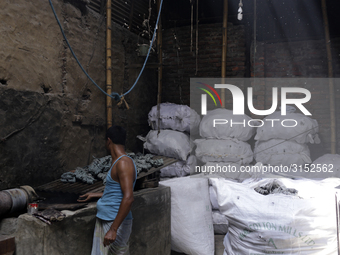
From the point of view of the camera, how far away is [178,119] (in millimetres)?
4125

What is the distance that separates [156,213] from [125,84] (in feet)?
6.58

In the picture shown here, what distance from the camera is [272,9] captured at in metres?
4.55

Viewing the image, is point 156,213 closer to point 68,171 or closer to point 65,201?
point 65,201

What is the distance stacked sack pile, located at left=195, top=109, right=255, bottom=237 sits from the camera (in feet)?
12.3

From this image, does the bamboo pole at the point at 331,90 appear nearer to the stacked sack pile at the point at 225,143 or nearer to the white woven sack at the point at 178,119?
the stacked sack pile at the point at 225,143

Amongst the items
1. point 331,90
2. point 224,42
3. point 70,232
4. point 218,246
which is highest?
point 224,42

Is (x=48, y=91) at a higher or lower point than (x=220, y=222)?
higher

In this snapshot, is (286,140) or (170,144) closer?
(286,140)

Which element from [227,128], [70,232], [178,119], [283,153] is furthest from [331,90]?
[70,232]

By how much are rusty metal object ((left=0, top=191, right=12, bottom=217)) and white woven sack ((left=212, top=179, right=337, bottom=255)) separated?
178cm

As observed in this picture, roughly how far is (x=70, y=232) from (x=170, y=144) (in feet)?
6.95

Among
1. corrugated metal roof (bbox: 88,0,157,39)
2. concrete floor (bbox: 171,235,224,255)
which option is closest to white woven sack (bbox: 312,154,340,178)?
concrete floor (bbox: 171,235,224,255)

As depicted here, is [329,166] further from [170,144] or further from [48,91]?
[48,91]

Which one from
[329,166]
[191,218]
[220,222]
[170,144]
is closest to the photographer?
[191,218]
